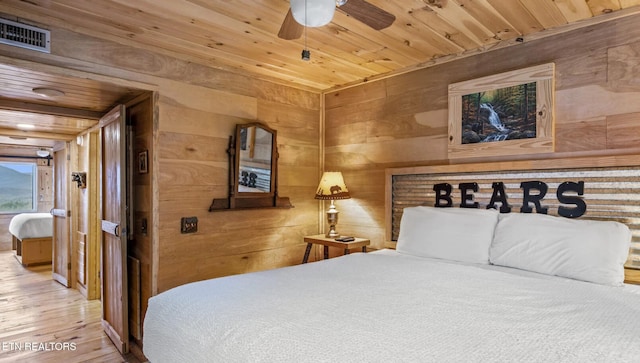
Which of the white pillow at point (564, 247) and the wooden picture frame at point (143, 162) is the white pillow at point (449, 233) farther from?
the wooden picture frame at point (143, 162)

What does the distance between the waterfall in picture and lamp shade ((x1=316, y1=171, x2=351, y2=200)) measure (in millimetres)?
1351

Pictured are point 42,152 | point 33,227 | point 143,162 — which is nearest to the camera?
point 143,162

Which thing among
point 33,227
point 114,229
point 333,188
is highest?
point 333,188

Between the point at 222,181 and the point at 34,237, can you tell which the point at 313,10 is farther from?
the point at 34,237

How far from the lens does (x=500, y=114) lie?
275cm

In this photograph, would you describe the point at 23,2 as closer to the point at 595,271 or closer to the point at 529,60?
the point at 529,60

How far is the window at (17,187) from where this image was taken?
7.84 m

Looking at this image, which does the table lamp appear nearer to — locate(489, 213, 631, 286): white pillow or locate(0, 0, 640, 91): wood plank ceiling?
locate(0, 0, 640, 91): wood plank ceiling

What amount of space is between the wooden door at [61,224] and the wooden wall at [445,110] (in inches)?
142

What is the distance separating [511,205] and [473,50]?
48.5 inches

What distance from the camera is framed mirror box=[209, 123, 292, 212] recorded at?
10.8 ft

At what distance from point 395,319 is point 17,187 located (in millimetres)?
9487

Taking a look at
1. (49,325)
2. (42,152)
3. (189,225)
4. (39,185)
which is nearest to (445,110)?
(189,225)

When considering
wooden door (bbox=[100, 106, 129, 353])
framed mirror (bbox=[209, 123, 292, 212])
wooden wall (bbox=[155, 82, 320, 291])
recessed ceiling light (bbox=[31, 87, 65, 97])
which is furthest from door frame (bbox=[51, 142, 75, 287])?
framed mirror (bbox=[209, 123, 292, 212])
